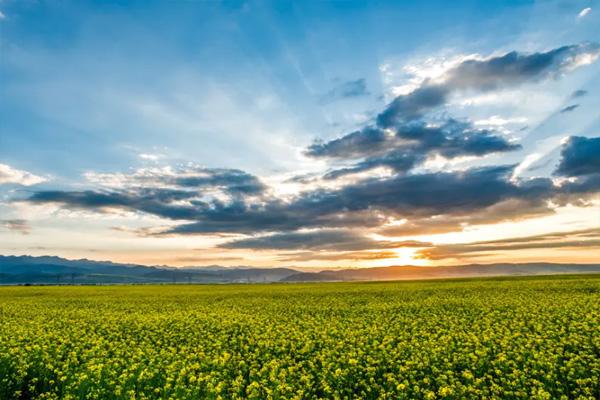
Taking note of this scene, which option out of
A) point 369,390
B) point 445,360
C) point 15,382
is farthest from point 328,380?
point 15,382

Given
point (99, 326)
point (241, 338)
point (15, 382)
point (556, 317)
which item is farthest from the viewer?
point (99, 326)

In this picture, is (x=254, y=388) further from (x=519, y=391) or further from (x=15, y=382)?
(x=15, y=382)

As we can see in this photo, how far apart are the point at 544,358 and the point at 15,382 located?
2044 cm

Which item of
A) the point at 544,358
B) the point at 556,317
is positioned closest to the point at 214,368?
the point at 544,358

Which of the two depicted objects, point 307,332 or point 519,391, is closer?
point 519,391

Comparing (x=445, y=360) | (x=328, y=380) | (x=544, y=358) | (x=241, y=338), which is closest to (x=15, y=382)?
(x=241, y=338)

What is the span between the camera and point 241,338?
22.9 m

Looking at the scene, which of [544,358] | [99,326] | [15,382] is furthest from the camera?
[99,326]

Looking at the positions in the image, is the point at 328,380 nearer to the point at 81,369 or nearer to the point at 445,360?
the point at 445,360

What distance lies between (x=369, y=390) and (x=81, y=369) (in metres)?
11.7

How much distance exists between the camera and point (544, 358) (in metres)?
16.0

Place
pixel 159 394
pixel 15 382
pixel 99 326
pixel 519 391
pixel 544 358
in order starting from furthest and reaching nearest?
pixel 99 326 < pixel 15 382 < pixel 544 358 < pixel 159 394 < pixel 519 391

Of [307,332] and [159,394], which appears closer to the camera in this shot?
[159,394]

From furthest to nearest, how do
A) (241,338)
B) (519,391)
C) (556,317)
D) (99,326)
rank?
(99,326)
(556,317)
(241,338)
(519,391)
